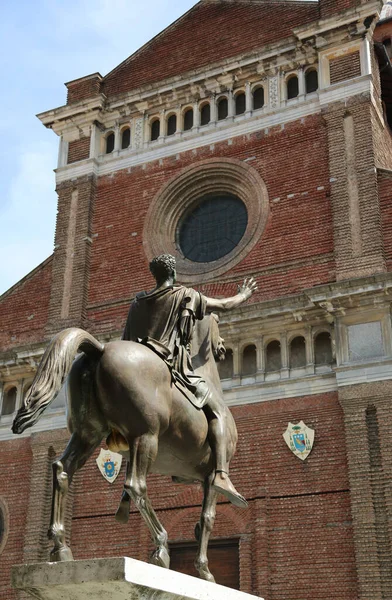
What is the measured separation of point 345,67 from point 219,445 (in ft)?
46.3

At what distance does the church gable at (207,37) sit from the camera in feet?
67.2

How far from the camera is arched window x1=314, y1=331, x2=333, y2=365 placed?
16.0 metres

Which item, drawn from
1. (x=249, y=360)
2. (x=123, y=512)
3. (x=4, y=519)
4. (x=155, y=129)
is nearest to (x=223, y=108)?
(x=155, y=129)

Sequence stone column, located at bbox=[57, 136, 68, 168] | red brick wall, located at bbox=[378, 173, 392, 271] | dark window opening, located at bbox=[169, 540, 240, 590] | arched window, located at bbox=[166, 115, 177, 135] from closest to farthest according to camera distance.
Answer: dark window opening, located at bbox=[169, 540, 240, 590] → red brick wall, located at bbox=[378, 173, 392, 271] → arched window, located at bbox=[166, 115, 177, 135] → stone column, located at bbox=[57, 136, 68, 168]

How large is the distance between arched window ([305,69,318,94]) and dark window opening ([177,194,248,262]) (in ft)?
10.3

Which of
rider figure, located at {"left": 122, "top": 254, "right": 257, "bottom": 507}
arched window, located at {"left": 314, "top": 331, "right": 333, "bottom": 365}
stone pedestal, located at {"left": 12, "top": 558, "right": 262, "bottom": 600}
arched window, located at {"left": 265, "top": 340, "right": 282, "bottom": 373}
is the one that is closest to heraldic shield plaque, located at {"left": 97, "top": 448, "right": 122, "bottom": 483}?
arched window, located at {"left": 265, "top": 340, "right": 282, "bottom": 373}

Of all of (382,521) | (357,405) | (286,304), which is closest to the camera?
(382,521)

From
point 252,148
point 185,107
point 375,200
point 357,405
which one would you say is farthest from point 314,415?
point 185,107

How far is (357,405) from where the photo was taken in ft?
49.2

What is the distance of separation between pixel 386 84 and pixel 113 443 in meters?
18.1

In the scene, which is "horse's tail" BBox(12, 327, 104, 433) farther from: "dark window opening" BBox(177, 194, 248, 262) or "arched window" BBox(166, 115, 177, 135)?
"arched window" BBox(166, 115, 177, 135)

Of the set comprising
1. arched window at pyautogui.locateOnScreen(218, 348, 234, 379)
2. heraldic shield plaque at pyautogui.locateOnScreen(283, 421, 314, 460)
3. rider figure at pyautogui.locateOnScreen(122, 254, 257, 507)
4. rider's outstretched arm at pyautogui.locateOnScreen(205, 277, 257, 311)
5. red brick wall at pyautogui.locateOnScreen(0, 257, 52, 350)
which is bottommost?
rider figure at pyautogui.locateOnScreen(122, 254, 257, 507)

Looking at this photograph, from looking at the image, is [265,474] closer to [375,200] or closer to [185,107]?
[375,200]

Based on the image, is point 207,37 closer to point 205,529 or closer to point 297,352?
point 297,352
